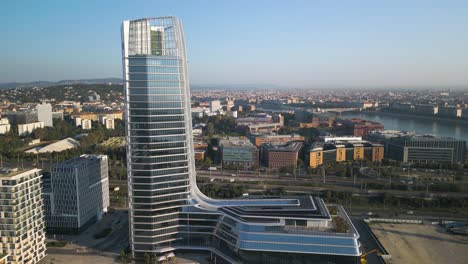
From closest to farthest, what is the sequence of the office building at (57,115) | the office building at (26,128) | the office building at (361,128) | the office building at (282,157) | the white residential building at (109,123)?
1. the office building at (282,157)
2. the office building at (26,128)
3. the office building at (361,128)
4. the white residential building at (109,123)
5. the office building at (57,115)

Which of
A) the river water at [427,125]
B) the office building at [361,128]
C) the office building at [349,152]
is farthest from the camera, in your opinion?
the river water at [427,125]

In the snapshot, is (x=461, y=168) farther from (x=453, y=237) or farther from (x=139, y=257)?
(x=139, y=257)

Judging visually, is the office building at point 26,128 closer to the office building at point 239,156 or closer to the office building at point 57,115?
the office building at point 57,115

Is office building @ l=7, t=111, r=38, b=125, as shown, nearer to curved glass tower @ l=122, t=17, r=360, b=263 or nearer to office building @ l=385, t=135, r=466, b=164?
curved glass tower @ l=122, t=17, r=360, b=263

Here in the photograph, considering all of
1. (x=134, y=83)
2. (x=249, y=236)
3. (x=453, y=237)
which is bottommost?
(x=453, y=237)

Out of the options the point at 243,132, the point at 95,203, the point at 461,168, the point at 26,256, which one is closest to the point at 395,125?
the point at 243,132

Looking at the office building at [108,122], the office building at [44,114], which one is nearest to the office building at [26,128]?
the office building at [44,114]

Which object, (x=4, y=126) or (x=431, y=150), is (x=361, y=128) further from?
(x=4, y=126)

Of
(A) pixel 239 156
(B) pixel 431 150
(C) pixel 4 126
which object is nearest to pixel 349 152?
(B) pixel 431 150
